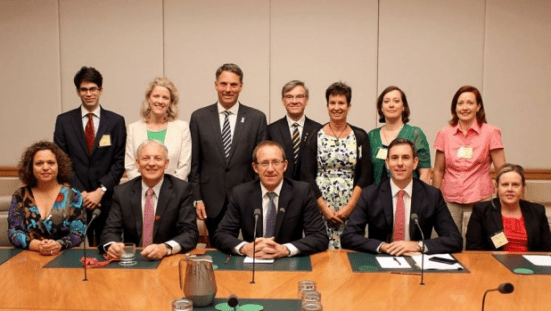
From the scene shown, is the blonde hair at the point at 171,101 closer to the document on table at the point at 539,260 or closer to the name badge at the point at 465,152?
the name badge at the point at 465,152

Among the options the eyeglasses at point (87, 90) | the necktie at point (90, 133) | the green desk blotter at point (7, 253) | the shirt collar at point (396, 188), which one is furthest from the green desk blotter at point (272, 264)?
the eyeglasses at point (87, 90)

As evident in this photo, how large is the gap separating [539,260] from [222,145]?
2036 millimetres

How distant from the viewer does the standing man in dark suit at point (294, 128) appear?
12.6ft

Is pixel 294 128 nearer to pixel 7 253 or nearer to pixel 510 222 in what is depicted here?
pixel 510 222

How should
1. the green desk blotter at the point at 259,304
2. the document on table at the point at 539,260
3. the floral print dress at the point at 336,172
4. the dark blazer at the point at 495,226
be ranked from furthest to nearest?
the floral print dress at the point at 336,172 → the dark blazer at the point at 495,226 → the document on table at the point at 539,260 → the green desk blotter at the point at 259,304

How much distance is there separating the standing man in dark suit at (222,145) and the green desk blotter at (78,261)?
96 centimetres

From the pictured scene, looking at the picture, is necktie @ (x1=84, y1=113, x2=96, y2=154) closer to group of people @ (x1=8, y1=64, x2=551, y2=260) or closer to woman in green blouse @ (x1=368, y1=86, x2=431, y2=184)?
group of people @ (x1=8, y1=64, x2=551, y2=260)

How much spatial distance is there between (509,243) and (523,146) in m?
2.51

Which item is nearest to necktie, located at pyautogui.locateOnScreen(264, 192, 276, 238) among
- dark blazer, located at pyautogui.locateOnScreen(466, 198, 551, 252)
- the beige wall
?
dark blazer, located at pyautogui.locateOnScreen(466, 198, 551, 252)

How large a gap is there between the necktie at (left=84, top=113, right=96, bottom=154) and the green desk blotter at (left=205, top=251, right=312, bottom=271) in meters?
1.53

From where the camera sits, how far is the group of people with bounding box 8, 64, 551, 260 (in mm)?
3135

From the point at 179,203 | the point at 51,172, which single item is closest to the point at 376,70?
the point at 179,203

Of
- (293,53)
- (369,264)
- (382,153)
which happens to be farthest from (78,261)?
(293,53)

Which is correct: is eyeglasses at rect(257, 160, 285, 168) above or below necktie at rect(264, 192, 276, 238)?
above
